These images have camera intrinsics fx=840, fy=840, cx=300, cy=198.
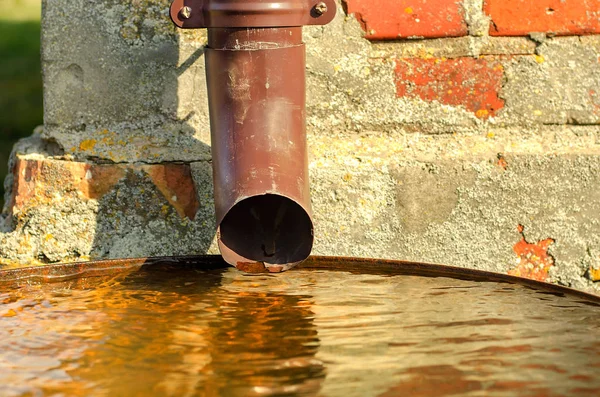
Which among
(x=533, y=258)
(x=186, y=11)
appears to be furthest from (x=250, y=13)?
(x=533, y=258)

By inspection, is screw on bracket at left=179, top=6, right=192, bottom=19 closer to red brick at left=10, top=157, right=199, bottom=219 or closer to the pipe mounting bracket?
the pipe mounting bracket

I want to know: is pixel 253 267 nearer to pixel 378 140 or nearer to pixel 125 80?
pixel 378 140

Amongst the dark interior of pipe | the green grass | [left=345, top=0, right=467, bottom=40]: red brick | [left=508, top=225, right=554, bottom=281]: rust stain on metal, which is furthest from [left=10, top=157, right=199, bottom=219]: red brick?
→ the green grass

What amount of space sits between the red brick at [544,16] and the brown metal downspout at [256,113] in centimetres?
50

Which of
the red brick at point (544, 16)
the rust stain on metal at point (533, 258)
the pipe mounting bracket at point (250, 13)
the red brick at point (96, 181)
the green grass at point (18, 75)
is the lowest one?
the rust stain on metal at point (533, 258)

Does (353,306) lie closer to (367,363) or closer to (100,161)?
(367,363)

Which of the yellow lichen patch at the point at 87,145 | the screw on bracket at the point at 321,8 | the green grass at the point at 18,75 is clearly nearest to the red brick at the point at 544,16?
the screw on bracket at the point at 321,8

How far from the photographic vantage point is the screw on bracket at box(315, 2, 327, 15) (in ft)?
5.31

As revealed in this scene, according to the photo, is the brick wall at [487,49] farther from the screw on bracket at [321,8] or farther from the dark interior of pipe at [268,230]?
the dark interior of pipe at [268,230]

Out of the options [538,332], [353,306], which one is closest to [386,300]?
[353,306]

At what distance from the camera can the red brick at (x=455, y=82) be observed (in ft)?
6.18

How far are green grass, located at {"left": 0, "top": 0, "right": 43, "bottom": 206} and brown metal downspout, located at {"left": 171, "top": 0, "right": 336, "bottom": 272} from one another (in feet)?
7.86

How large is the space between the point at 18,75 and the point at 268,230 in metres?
4.79

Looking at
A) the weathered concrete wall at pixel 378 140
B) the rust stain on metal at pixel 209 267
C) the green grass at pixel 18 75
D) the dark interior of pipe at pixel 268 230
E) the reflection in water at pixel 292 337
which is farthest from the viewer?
the green grass at pixel 18 75
